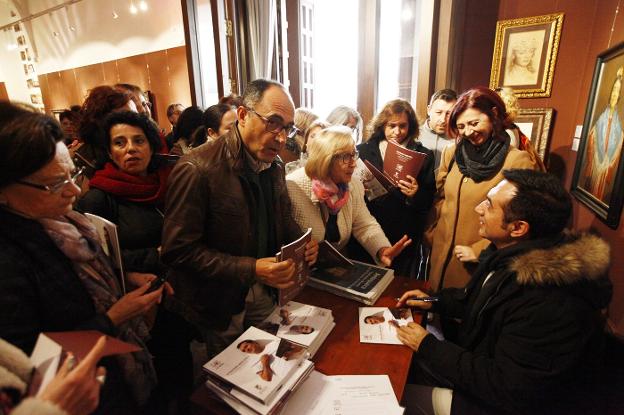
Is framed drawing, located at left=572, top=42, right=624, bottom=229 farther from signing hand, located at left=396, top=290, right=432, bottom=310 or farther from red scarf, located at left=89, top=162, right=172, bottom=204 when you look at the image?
red scarf, located at left=89, top=162, right=172, bottom=204

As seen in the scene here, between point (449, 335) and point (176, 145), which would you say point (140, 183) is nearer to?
point (176, 145)

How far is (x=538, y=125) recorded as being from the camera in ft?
9.63

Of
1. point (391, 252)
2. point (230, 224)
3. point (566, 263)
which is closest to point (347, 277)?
point (391, 252)

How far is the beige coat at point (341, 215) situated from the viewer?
1.86 meters

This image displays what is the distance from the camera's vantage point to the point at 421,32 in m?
3.06

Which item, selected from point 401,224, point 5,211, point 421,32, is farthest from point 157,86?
point 5,211

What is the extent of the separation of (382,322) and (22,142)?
1.36 metres

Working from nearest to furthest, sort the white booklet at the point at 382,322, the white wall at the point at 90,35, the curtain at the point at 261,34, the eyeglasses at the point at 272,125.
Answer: the white booklet at the point at 382,322, the eyeglasses at the point at 272,125, the curtain at the point at 261,34, the white wall at the point at 90,35

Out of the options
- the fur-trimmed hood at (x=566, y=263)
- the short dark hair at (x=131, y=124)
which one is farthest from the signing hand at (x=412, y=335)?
the short dark hair at (x=131, y=124)

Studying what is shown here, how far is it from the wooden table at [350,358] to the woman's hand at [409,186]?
3.39 ft

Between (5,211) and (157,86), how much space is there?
624 cm

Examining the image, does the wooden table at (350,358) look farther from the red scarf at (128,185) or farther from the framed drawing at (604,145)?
the framed drawing at (604,145)

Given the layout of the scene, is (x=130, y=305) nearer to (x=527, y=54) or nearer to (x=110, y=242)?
(x=110, y=242)

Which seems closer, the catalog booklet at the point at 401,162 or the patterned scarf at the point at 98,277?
the patterned scarf at the point at 98,277
